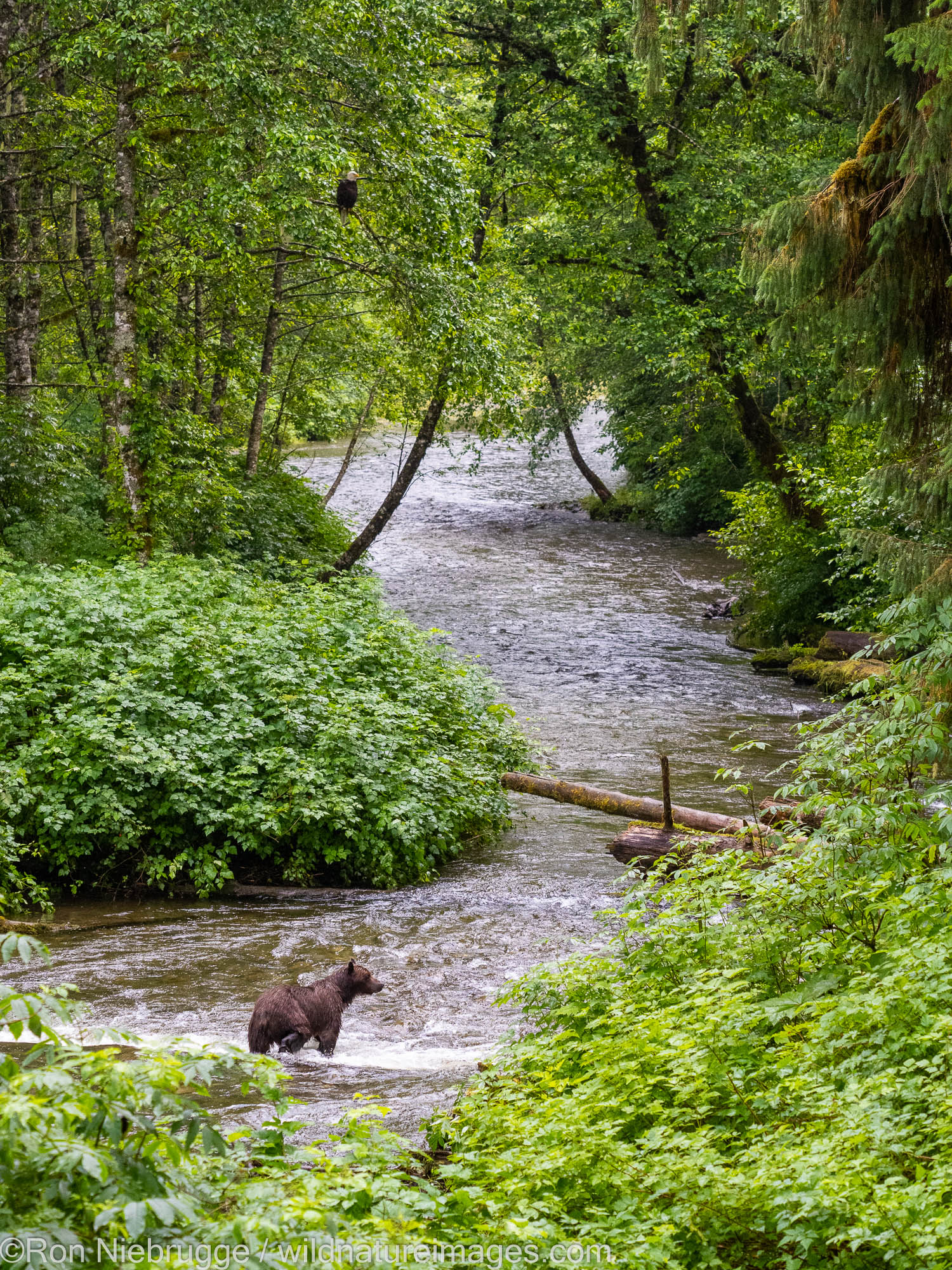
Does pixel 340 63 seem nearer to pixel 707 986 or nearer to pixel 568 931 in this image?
pixel 568 931

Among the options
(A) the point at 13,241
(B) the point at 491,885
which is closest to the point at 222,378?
(A) the point at 13,241

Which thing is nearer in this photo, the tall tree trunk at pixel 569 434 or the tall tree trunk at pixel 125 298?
the tall tree trunk at pixel 125 298

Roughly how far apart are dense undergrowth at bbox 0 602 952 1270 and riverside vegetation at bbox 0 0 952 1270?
0.02 meters

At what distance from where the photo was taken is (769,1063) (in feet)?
14.1

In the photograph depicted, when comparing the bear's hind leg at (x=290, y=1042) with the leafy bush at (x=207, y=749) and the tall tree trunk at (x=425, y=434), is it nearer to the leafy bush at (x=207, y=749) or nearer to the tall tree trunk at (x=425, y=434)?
the leafy bush at (x=207, y=749)

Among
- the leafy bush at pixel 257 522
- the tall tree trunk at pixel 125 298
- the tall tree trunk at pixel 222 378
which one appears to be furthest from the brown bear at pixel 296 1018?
the tall tree trunk at pixel 222 378

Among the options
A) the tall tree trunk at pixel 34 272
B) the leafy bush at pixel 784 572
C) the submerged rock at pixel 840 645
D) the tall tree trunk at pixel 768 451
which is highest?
the tall tree trunk at pixel 34 272

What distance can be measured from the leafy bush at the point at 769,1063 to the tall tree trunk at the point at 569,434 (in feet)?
83.0

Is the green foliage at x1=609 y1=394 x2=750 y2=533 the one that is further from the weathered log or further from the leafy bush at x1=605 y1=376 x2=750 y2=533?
the weathered log

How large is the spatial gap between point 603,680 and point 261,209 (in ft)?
31.6

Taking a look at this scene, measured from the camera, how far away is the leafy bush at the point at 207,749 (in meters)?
8.58

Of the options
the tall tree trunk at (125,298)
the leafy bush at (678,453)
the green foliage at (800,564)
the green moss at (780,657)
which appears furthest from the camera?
the leafy bush at (678,453)

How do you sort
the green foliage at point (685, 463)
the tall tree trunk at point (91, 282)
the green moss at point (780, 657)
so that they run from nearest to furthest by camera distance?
the tall tree trunk at point (91, 282), the green moss at point (780, 657), the green foliage at point (685, 463)

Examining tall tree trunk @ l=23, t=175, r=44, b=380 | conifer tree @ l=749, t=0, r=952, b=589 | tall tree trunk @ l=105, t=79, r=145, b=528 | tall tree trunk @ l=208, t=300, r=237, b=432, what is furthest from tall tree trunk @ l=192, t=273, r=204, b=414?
conifer tree @ l=749, t=0, r=952, b=589
